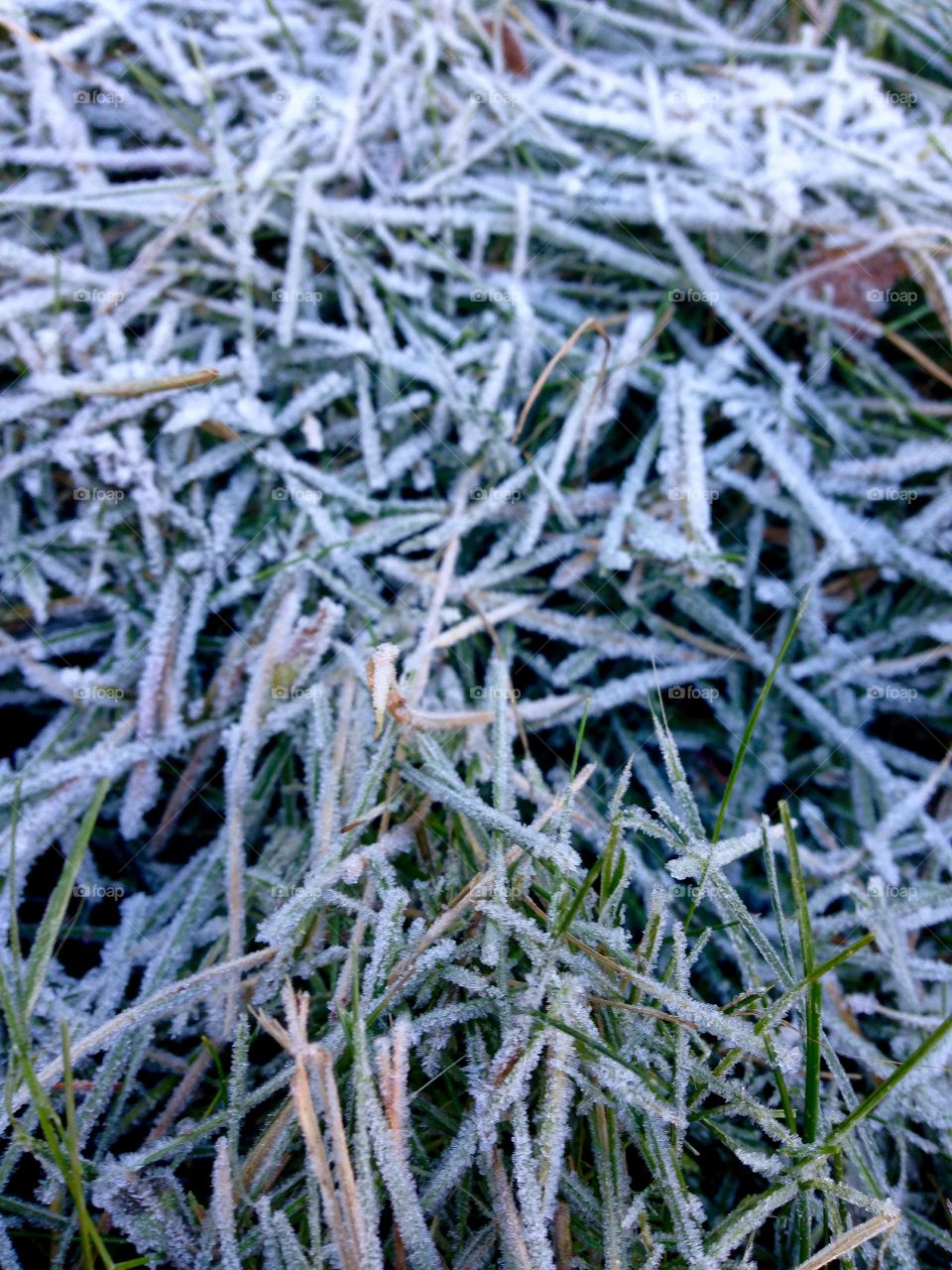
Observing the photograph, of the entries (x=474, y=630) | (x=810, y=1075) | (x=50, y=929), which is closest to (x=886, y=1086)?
(x=810, y=1075)

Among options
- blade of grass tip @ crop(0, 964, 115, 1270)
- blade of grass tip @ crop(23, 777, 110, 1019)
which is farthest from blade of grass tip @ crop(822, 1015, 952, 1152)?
blade of grass tip @ crop(23, 777, 110, 1019)

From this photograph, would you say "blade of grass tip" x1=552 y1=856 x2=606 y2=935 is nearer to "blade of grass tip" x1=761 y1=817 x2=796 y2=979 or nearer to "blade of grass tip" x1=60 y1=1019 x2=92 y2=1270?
"blade of grass tip" x1=761 y1=817 x2=796 y2=979

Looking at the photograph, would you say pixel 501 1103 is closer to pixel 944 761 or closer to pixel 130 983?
pixel 130 983

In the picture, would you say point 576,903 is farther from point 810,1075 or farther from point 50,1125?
point 50,1125

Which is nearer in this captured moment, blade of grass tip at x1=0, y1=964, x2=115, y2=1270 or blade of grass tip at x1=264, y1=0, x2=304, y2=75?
blade of grass tip at x1=0, y1=964, x2=115, y2=1270

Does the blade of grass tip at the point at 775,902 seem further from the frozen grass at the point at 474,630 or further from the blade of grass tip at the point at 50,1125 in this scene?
the blade of grass tip at the point at 50,1125

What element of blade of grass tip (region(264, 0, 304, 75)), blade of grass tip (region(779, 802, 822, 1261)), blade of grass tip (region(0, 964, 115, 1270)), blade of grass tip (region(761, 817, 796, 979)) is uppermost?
blade of grass tip (region(264, 0, 304, 75))

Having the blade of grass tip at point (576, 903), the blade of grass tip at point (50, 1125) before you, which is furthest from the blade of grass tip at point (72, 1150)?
the blade of grass tip at point (576, 903)

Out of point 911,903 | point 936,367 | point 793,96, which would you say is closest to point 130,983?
point 911,903
